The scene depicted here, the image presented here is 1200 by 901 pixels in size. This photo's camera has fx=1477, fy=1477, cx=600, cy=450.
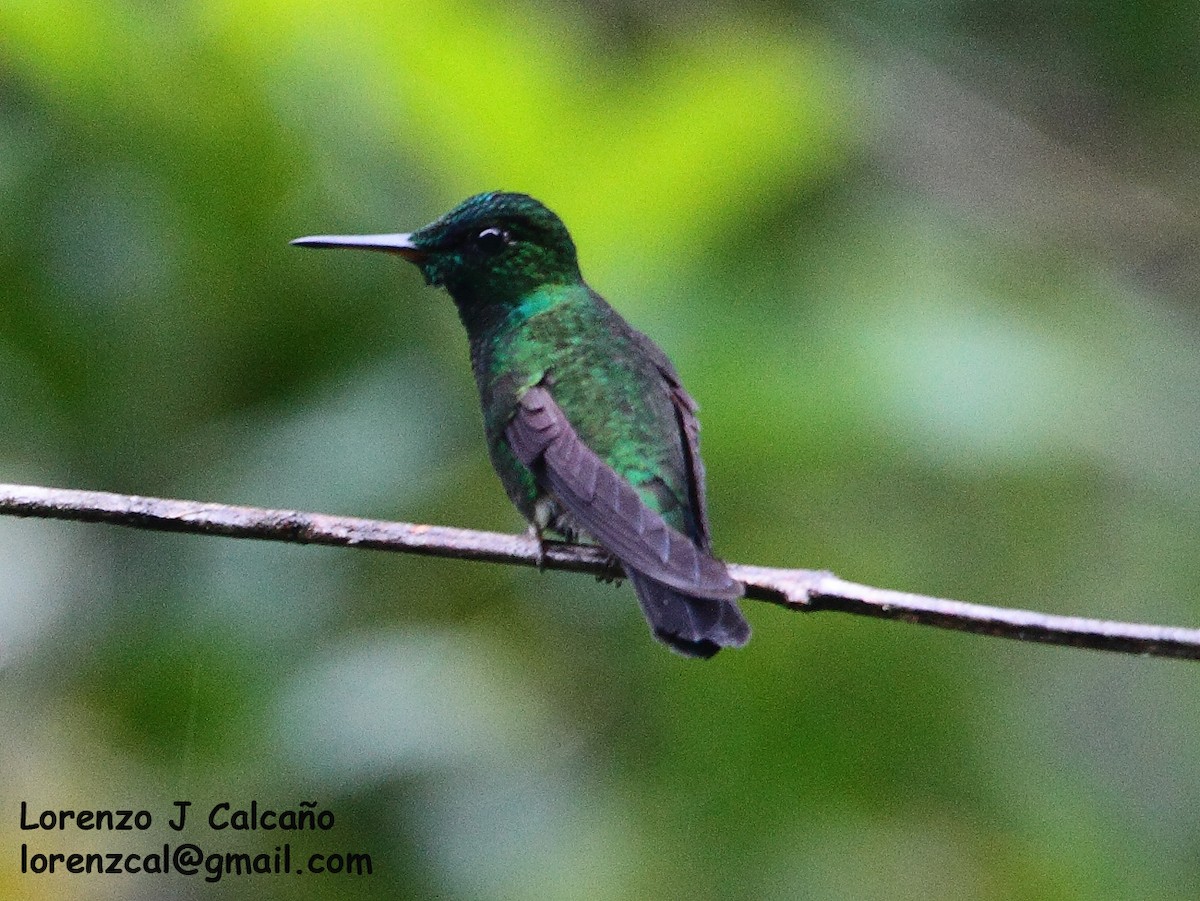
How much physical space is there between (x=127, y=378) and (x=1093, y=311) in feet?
8.02

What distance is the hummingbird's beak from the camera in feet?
7.13

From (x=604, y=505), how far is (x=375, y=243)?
0.59 meters

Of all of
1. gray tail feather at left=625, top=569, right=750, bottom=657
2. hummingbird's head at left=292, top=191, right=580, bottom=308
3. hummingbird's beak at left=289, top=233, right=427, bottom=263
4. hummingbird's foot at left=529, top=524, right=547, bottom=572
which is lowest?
gray tail feather at left=625, top=569, right=750, bottom=657

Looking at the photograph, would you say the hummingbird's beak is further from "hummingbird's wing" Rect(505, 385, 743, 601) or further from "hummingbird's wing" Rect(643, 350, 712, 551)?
"hummingbird's wing" Rect(643, 350, 712, 551)

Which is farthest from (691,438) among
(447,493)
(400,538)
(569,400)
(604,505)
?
(400,538)

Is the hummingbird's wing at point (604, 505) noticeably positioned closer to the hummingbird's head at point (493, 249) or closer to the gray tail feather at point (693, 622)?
the gray tail feather at point (693, 622)

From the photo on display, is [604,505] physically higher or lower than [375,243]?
lower

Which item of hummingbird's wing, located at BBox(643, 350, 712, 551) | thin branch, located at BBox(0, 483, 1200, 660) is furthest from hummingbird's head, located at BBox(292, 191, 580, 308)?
thin branch, located at BBox(0, 483, 1200, 660)

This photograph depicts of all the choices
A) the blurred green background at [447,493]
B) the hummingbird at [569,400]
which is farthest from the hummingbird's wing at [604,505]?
the blurred green background at [447,493]

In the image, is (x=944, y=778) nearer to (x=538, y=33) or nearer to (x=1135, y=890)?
(x=1135, y=890)

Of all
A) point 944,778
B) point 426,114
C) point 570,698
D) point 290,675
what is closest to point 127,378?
point 290,675

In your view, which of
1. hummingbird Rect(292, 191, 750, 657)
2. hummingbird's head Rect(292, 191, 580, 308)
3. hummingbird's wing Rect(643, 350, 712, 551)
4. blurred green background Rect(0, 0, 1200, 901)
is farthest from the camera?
hummingbird's head Rect(292, 191, 580, 308)

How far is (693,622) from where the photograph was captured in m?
1.89

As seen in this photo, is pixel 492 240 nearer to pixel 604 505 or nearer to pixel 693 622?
pixel 604 505
